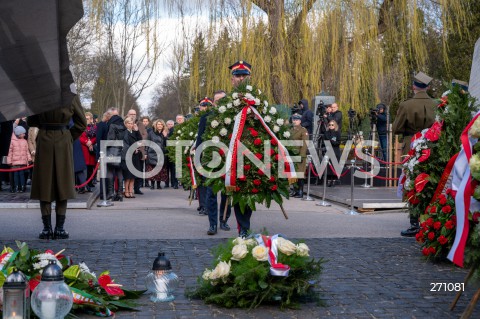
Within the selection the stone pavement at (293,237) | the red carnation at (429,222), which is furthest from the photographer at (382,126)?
the red carnation at (429,222)

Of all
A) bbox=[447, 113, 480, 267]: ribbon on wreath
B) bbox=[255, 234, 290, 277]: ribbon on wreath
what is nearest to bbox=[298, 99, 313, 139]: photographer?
bbox=[255, 234, 290, 277]: ribbon on wreath

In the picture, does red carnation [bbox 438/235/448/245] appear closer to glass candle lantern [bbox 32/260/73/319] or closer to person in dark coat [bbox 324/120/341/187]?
glass candle lantern [bbox 32/260/73/319]

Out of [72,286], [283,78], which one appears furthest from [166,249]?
[283,78]

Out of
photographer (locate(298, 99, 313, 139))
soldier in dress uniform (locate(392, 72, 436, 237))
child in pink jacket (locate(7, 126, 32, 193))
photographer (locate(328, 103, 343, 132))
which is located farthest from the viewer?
photographer (locate(298, 99, 313, 139))

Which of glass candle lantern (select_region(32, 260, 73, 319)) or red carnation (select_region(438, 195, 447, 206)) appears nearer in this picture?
glass candle lantern (select_region(32, 260, 73, 319))

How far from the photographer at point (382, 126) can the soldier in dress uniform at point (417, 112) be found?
1118cm

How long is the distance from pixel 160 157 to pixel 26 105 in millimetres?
17432

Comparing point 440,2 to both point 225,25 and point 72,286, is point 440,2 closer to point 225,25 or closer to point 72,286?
point 225,25

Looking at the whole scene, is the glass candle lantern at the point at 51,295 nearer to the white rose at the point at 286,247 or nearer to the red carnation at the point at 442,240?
the white rose at the point at 286,247

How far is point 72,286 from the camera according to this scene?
641cm

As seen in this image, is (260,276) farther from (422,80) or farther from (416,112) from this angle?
(422,80)

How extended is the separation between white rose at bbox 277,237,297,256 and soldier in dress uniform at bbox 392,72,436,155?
18.7 ft

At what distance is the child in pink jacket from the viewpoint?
2008 centimetres

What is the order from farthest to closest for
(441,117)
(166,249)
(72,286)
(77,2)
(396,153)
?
(396,153) < (166,249) < (441,117) < (72,286) < (77,2)
